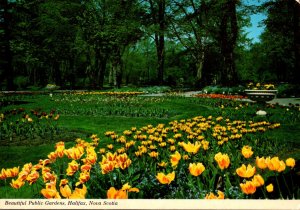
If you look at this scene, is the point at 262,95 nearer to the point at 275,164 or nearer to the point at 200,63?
the point at 275,164

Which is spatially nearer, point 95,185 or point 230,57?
point 95,185

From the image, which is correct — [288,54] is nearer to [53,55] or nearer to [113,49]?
[113,49]

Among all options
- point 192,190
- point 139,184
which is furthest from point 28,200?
point 192,190

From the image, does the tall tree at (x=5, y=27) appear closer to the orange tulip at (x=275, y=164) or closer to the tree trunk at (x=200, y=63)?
the orange tulip at (x=275, y=164)

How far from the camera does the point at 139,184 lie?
1952mm

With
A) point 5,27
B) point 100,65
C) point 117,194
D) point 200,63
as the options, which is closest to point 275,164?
point 117,194

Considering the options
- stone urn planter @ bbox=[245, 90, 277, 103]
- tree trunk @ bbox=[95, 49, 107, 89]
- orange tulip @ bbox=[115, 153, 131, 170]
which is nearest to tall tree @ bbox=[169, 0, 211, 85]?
tree trunk @ bbox=[95, 49, 107, 89]

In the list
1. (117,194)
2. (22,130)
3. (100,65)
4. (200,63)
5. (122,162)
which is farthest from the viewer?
(200,63)

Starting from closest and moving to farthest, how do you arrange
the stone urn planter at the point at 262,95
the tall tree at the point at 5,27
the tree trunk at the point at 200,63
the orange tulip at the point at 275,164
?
the orange tulip at the point at 275,164, the tall tree at the point at 5,27, the stone urn planter at the point at 262,95, the tree trunk at the point at 200,63

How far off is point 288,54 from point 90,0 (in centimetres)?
775

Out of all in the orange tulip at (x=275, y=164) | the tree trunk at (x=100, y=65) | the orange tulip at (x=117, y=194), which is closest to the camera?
the orange tulip at (x=117, y=194)

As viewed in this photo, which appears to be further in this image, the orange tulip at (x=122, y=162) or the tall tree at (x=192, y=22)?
the tall tree at (x=192, y=22)

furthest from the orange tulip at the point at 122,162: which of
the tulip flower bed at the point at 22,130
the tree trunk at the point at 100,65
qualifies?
the tree trunk at the point at 100,65

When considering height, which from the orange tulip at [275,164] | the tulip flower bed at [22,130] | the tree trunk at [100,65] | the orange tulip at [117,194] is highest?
the tree trunk at [100,65]
